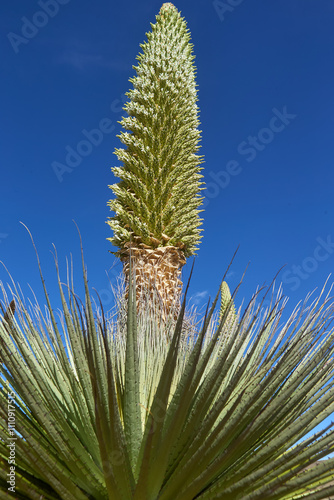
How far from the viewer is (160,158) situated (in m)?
3.08

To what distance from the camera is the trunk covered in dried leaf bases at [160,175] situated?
285 centimetres

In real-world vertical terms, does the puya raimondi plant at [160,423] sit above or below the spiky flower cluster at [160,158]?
below

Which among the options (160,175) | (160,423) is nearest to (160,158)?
(160,175)

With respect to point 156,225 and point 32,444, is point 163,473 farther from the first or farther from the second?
point 156,225

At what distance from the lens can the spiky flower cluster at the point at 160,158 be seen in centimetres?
294

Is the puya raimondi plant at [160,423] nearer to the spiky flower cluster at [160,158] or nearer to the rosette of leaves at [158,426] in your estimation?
the rosette of leaves at [158,426]

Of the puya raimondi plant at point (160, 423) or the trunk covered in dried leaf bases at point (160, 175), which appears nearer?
the puya raimondi plant at point (160, 423)

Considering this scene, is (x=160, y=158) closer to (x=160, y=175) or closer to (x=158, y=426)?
(x=160, y=175)

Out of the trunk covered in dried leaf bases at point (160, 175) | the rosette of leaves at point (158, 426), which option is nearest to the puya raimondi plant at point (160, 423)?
the rosette of leaves at point (158, 426)

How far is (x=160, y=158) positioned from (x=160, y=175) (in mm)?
156

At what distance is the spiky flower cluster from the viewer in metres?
2.94

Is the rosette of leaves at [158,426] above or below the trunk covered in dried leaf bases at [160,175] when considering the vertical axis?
below

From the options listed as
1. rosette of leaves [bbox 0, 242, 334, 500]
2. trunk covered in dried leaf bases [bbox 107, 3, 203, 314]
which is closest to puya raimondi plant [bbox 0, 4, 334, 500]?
rosette of leaves [bbox 0, 242, 334, 500]

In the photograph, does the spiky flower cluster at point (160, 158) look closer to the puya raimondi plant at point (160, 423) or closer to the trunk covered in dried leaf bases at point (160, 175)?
the trunk covered in dried leaf bases at point (160, 175)
